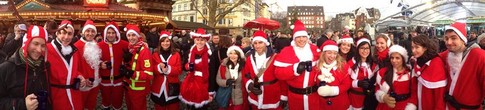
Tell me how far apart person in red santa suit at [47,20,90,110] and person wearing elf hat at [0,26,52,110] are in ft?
2.15

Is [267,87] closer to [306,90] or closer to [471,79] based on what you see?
[306,90]

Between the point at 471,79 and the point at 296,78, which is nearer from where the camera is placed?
the point at 471,79

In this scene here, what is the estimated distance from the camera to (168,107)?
627 centimetres

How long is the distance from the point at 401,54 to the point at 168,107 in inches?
144

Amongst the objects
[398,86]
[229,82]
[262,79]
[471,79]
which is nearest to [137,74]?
[229,82]

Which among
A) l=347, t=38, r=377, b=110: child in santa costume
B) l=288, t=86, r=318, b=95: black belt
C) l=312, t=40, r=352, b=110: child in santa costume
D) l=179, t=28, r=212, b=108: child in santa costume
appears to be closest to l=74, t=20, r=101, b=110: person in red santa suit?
l=179, t=28, r=212, b=108: child in santa costume

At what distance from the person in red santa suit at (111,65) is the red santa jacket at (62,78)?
1487mm

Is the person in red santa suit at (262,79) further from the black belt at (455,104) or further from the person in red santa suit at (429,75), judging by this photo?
the black belt at (455,104)

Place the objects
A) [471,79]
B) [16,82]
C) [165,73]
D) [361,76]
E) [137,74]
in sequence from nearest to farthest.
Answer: [16,82]
[471,79]
[361,76]
[137,74]
[165,73]

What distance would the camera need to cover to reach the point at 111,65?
6.13 m

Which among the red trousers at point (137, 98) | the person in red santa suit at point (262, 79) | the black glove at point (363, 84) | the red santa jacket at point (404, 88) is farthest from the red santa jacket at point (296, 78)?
the red trousers at point (137, 98)

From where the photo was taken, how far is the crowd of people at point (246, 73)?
3674mm

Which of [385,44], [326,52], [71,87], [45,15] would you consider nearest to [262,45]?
[326,52]

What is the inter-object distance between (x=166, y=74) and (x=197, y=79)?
50cm
